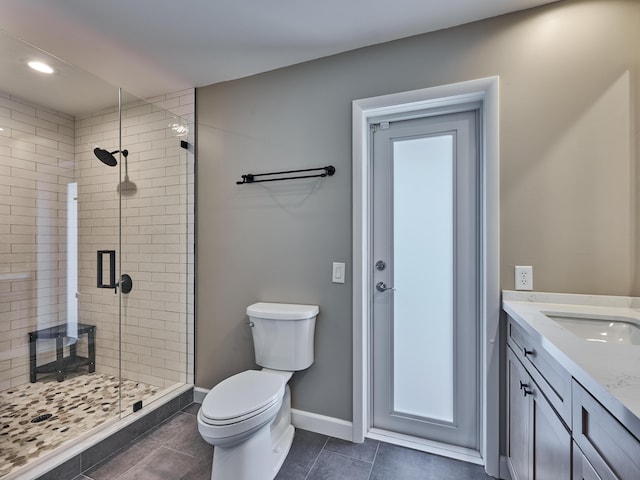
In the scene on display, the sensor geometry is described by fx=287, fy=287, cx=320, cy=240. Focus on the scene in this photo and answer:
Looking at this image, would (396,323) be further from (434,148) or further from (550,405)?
(434,148)

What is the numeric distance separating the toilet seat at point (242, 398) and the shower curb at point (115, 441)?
2.53 feet

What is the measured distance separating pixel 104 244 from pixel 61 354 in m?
0.92

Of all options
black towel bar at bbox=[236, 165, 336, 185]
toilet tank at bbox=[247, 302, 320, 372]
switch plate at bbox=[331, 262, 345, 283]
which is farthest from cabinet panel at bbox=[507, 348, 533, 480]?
black towel bar at bbox=[236, 165, 336, 185]

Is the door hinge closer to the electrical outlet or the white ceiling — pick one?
the white ceiling

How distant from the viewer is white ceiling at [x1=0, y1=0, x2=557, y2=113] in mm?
1480

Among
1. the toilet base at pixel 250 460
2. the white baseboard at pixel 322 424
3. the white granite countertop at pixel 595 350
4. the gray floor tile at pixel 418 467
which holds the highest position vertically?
the white granite countertop at pixel 595 350

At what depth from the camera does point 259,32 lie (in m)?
1.68

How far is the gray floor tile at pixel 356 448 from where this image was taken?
1.66m

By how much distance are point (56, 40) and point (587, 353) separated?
2.93 metres

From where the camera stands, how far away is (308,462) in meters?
1.62

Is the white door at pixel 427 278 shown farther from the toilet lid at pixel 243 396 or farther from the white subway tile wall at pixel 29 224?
the white subway tile wall at pixel 29 224

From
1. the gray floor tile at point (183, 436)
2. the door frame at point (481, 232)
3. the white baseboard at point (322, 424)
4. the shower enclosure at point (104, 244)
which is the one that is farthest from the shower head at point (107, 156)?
the white baseboard at point (322, 424)

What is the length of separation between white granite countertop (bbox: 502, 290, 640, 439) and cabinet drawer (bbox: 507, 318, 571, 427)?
0.18ft

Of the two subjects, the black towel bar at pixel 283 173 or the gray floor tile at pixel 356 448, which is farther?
the black towel bar at pixel 283 173
